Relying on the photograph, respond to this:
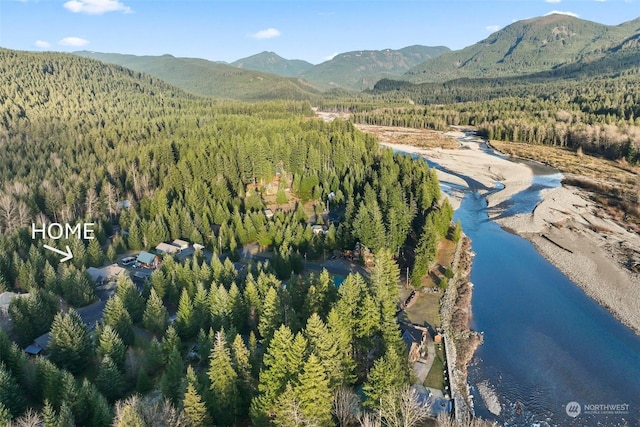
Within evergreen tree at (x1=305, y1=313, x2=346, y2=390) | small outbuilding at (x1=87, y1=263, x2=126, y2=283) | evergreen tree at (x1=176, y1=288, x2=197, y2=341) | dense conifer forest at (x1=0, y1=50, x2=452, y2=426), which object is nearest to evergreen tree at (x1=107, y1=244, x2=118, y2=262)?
dense conifer forest at (x1=0, y1=50, x2=452, y2=426)

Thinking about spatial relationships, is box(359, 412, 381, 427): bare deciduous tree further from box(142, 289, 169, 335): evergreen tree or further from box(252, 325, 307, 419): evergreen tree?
box(142, 289, 169, 335): evergreen tree

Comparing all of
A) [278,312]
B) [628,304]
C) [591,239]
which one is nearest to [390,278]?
[278,312]

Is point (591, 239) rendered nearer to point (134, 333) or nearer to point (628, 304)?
point (628, 304)

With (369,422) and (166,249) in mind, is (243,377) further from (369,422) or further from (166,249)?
(166,249)

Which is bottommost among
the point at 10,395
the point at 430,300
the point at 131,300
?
the point at 430,300

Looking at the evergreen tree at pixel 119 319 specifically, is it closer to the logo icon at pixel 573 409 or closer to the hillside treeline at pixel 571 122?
the logo icon at pixel 573 409

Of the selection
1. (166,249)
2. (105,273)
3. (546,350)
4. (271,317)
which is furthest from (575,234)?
(105,273)
